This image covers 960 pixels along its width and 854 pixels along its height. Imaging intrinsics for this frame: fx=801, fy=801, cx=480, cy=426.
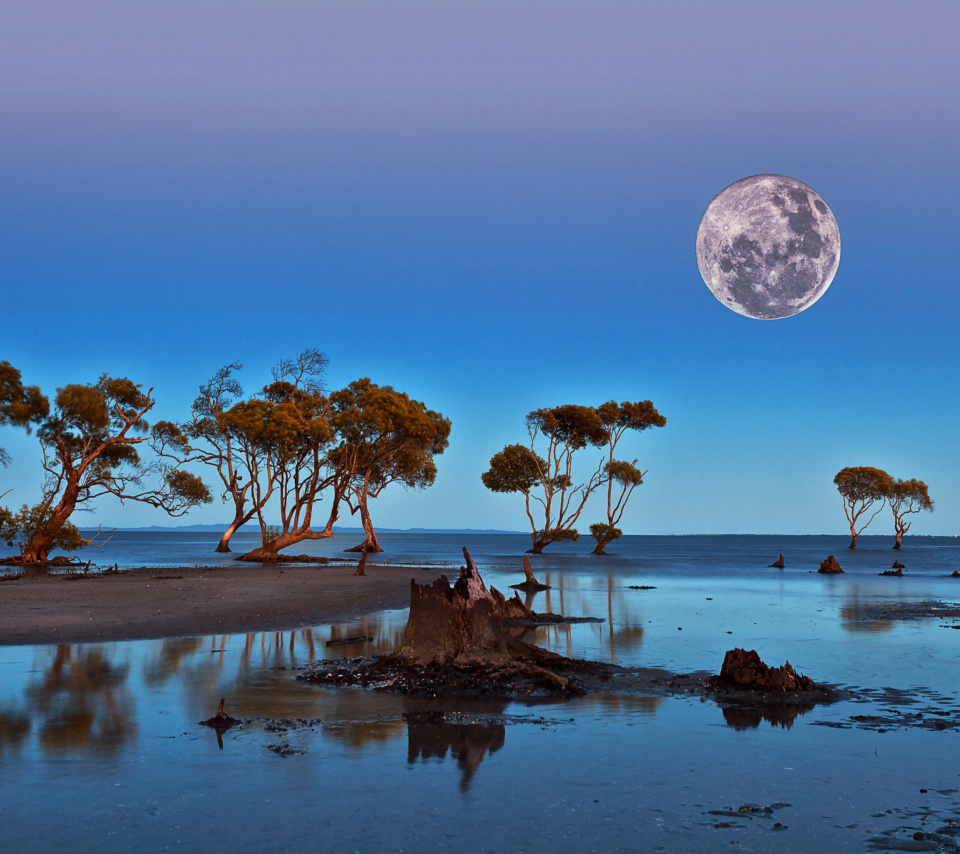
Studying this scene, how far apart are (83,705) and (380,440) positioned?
1685 inches

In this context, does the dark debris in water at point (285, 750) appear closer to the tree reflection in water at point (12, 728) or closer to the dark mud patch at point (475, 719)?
the dark mud patch at point (475, 719)

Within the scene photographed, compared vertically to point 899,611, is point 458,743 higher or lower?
higher

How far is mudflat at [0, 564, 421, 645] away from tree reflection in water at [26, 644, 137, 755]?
10.7ft

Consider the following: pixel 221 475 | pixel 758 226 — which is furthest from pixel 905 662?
pixel 221 475

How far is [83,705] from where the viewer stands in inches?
388

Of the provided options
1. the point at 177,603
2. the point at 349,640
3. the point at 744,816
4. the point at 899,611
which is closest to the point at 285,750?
the point at 744,816

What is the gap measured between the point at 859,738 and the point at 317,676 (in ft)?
23.9

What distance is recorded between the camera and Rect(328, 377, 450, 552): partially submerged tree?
49.4 meters

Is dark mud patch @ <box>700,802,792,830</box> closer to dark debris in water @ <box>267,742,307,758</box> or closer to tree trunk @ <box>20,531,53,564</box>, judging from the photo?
dark debris in water @ <box>267,742,307,758</box>

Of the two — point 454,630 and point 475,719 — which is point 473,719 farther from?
point 454,630

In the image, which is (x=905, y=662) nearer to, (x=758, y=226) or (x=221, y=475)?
(x=758, y=226)

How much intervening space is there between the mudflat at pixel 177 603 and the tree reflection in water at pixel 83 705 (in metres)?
3.27

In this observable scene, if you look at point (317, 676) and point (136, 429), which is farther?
point (136, 429)

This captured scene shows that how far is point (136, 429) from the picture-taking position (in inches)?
1670
